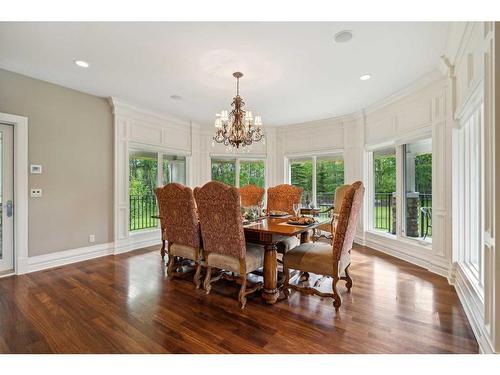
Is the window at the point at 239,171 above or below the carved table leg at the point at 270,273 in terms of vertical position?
above

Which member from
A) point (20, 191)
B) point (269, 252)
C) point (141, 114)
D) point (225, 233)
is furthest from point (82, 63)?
point (269, 252)

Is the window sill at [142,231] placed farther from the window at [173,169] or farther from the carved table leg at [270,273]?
the carved table leg at [270,273]

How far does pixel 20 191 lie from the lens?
3199 millimetres

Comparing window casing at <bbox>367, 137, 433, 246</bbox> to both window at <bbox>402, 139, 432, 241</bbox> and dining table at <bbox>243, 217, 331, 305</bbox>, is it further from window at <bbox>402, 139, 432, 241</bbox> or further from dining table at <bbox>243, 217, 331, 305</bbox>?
dining table at <bbox>243, 217, 331, 305</bbox>

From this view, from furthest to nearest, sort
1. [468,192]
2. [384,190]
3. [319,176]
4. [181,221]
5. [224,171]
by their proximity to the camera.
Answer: [224,171] → [319,176] → [384,190] → [181,221] → [468,192]

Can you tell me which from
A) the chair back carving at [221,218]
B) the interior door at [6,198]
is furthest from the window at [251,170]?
the interior door at [6,198]

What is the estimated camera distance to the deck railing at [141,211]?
4.78m

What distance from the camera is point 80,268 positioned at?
3.44 metres

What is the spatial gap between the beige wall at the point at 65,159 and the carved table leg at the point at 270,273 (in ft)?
10.4

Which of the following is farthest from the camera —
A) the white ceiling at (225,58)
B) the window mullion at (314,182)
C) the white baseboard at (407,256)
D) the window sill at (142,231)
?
the window mullion at (314,182)

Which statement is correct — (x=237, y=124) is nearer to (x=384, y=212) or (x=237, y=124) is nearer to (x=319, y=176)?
(x=319, y=176)

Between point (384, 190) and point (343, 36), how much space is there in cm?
318

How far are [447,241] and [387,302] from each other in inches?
56.3
